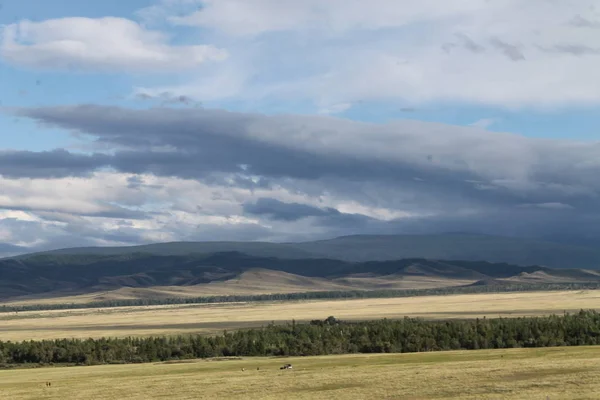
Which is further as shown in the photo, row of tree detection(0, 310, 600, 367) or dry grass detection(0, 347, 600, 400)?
row of tree detection(0, 310, 600, 367)

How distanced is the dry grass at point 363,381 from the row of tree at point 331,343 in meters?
33.3

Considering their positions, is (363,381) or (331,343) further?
(331,343)

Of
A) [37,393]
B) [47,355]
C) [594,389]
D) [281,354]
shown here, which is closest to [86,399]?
[37,393]

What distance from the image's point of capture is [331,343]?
143750 mm

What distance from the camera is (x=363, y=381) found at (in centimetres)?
7619

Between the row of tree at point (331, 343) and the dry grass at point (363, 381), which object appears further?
the row of tree at point (331, 343)

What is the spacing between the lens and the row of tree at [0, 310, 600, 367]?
447 feet

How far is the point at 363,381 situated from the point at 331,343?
68.0 metres

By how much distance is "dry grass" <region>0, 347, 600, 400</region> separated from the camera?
65.9 metres

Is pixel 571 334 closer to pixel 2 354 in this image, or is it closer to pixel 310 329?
pixel 310 329

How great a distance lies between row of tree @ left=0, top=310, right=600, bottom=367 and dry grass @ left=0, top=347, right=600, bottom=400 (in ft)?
109

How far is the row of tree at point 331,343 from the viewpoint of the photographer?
13625 cm

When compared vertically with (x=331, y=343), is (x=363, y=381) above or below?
above

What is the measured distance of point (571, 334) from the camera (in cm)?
13850
